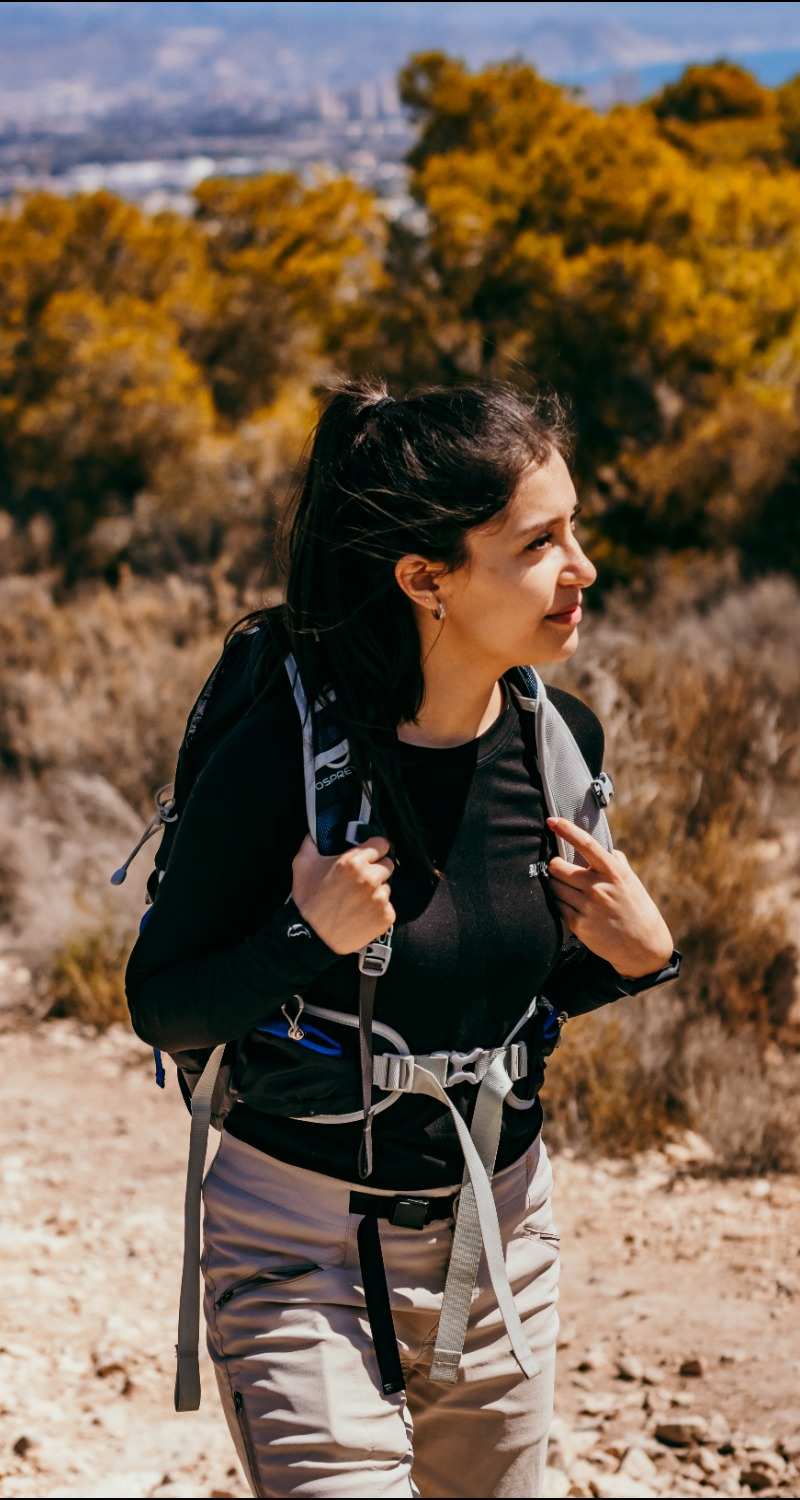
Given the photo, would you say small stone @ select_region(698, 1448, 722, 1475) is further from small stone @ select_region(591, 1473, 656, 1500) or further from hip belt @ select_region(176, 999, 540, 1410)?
hip belt @ select_region(176, 999, 540, 1410)

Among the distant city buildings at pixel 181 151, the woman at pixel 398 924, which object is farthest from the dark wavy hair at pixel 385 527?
the distant city buildings at pixel 181 151

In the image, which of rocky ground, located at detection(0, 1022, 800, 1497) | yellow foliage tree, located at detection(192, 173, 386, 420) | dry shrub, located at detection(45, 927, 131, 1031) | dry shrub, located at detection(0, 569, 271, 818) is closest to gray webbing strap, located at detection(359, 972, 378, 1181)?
rocky ground, located at detection(0, 1022, 800, 1497)

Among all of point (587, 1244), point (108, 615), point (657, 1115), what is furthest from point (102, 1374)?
point (108, 615)

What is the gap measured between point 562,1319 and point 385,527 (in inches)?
94.5

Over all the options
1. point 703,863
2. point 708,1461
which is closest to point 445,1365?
point 708,1461

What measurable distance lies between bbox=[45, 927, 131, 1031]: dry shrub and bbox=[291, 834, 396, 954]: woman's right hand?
12.4 feet

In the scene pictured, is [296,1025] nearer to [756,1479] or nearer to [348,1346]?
[348,1346]

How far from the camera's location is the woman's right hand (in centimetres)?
179

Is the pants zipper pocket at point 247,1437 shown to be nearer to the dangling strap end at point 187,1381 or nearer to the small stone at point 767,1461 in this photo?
the dangling strap end at point 187,1381

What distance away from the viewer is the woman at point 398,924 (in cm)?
186

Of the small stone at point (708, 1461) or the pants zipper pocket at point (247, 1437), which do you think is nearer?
the pants zipper pocket at point (247, 1437)

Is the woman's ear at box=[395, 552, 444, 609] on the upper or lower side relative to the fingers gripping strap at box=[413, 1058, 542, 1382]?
upper

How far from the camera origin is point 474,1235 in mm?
1936

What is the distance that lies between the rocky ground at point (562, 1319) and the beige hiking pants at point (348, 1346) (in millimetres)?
1105
